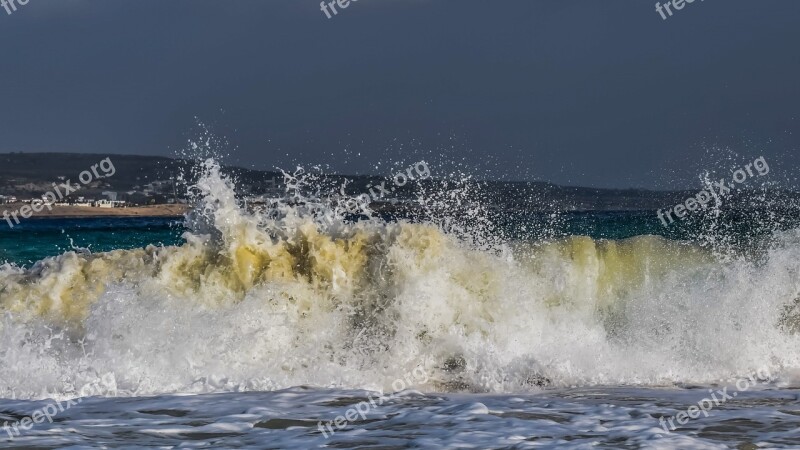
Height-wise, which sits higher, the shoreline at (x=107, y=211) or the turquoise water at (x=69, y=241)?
the shoreline at (x=107, y=211)

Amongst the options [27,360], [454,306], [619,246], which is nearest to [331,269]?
[454,306]

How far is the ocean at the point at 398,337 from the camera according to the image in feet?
21.2

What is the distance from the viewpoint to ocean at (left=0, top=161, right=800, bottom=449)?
6.47m

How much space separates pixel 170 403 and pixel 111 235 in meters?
35.7

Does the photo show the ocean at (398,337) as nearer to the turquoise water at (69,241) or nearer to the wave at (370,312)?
the wave at (370,312)

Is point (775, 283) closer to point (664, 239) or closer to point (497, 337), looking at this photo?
point (664, 239)

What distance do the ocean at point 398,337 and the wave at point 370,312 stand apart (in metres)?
0.03

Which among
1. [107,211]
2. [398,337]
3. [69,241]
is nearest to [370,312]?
[398,337]

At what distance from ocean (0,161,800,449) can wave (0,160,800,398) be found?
0.09ft

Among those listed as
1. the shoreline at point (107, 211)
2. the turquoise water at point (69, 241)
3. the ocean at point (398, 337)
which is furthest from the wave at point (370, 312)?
the shoreline at point (107, 211)

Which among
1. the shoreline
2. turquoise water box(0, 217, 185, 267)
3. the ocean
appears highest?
the shoreline

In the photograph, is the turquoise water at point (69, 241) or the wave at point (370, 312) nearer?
the wave at point (370, 312)

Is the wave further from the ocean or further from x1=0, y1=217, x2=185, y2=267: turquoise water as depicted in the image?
x1=0, y1=217, x2=185, y2=267: turquoise water

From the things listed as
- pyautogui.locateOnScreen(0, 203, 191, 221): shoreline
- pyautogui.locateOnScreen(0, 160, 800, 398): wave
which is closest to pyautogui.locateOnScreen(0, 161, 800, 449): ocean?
pyautogui.locateOnScreen(0, 160, 800, 398): wave
